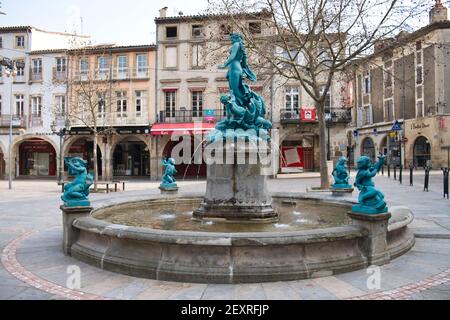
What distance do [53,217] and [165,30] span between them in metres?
24.0

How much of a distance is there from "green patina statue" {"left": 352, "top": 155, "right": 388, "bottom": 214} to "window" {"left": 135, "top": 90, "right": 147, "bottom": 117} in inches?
1067

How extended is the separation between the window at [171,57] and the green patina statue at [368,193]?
2699 centimetres

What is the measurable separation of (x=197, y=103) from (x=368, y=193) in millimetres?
25923

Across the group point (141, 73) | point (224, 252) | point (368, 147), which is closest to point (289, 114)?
point (141, 73)

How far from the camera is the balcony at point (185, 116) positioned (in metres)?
29.4

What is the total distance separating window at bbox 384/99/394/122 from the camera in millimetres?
41344

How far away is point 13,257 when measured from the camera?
5.76 meters

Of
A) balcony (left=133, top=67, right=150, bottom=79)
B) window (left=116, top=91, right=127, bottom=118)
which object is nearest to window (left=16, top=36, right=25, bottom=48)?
window (left=116, top=91, right=127, bottom=118)

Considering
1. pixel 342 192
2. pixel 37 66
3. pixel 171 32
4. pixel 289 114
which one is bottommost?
pixel 342 192

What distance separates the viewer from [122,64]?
31188 millimetres

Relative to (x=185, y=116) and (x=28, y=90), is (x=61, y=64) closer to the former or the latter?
(x=28, y=90)

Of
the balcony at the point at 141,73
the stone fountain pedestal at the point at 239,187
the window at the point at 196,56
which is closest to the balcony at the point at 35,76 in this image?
the balcony at the point at 141,73
